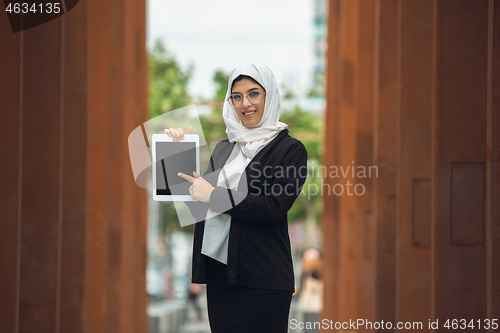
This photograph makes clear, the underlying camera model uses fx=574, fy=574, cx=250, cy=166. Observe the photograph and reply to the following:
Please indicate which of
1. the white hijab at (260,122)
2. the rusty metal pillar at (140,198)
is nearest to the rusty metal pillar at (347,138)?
the rusty metal pillar at (140,198)

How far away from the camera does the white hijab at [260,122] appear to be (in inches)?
81.2

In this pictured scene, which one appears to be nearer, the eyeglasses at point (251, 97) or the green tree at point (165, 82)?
the eyeglasses at point (251, 97)

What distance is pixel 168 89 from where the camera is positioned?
1176 cm

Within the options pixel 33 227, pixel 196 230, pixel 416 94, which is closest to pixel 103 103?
pixel 33 227

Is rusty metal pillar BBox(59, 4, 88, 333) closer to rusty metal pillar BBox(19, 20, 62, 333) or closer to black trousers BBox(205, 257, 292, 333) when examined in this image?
rusty metal pillar BBox(19, 20, 62, 333)

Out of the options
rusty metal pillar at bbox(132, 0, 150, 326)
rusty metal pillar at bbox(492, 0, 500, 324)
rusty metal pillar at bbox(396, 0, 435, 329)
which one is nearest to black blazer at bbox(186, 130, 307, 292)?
rusty metal pillar at bbox(492, 0, 500, 324)

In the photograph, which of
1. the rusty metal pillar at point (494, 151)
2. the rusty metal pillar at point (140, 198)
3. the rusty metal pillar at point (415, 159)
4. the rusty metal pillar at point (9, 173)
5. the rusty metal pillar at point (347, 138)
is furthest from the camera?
the rusty metal pillar at point (347, 138)

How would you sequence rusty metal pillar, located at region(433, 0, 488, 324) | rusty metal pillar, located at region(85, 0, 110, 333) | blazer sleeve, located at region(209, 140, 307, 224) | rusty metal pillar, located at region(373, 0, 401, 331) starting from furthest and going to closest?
rusty metal pillar, located at region(85, 0, 110, 333)
rusty metal pillar, located at region(373, 0, 401, 331)
rusty metal pillar, located at region(433, 0, 488, 324)
blazer sleeve, located at region(209, 140, 307, 224)

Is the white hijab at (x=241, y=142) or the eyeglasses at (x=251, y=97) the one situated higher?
the eyeglasses at (x=251, y=97)

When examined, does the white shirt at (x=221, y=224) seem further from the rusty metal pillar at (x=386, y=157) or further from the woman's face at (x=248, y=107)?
the rusty metal pillar at (x=386, y=157)

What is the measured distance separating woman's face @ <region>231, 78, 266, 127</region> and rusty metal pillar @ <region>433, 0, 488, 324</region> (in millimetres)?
1688

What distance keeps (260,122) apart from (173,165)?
35cm

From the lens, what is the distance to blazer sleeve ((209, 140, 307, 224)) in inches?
78.5

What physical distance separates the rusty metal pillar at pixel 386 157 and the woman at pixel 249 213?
3119mm
